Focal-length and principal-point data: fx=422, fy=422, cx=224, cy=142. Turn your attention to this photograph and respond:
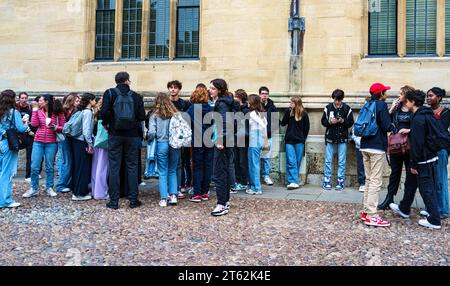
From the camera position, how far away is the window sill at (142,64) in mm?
9688

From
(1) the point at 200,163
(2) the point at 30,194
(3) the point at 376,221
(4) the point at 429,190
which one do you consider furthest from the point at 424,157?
(2) the point at 30,194

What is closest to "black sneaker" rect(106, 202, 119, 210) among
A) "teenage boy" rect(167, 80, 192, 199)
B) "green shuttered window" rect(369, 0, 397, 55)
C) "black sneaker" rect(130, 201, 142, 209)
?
"black sneaker" rect(130, 201, 142, 209)

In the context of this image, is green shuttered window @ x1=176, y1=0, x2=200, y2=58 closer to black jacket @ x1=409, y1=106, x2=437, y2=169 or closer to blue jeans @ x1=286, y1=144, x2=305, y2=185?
blue jeans @ x1=286, y1=144, x2=305, y2=185

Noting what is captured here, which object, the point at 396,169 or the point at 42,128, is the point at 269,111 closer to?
the point at 396,169

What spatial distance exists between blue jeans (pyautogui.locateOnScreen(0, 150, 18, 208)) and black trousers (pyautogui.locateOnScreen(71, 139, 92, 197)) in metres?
1.00

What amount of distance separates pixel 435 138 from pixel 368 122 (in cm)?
85

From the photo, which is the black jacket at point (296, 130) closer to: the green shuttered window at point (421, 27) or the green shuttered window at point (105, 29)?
the green shuttered window at point (421, 27)

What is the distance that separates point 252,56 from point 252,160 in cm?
266

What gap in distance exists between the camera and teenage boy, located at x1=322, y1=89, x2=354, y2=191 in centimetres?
802

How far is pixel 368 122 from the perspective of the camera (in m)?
5.60
